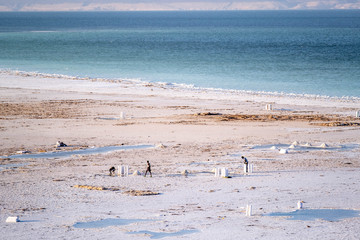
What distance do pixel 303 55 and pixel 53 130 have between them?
47.1m

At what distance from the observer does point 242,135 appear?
2155 cm

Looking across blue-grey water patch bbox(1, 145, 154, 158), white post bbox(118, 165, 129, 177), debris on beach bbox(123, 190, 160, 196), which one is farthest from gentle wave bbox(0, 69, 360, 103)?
debris on beach bbox(123, 190, 160, 196)

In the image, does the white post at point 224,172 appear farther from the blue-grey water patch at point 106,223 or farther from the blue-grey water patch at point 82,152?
the blue-grey water patch at point 82,152

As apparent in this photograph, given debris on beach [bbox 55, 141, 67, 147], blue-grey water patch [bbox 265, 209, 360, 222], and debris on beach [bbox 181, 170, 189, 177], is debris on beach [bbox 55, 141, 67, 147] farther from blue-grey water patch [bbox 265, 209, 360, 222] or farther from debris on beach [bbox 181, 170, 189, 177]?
blue-grey water patch [bbox 265, 209, 360, 222]

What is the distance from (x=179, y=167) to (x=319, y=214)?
5.28 meters

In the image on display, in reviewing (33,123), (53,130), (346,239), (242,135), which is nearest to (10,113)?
(33,123)

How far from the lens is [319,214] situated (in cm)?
1209

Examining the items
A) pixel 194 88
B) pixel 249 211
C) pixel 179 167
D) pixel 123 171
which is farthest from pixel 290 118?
pixel 249 211

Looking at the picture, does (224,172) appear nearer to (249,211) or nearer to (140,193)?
(140,193)

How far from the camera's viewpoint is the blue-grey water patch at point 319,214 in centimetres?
1184

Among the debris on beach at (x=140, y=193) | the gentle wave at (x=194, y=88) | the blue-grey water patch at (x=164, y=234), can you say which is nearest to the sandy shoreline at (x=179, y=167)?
the blue-grey water patch at (x=164, y=234)

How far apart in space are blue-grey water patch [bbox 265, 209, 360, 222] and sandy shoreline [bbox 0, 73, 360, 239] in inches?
9.5

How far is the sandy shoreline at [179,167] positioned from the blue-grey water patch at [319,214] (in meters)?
0.24

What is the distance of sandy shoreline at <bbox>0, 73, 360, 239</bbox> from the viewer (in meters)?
11.3
